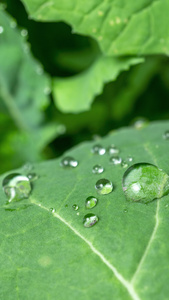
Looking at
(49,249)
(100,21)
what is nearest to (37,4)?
(100,21)

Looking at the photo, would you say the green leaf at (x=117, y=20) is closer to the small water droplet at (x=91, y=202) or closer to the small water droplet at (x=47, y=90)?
the small water droplet at (x=47, y=90)

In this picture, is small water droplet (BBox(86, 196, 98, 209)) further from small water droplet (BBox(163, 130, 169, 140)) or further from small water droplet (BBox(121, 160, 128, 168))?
small water droplet (BBox(163, 130, 169, 140))

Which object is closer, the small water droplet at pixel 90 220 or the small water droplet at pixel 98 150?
the small water droplet at pixel 90 220

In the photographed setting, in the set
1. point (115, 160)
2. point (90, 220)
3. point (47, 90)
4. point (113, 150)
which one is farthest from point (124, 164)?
point (47, 90)

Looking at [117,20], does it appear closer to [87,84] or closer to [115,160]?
[87,84]

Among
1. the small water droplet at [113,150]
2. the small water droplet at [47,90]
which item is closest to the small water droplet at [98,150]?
the small water droplet at [113,150]
